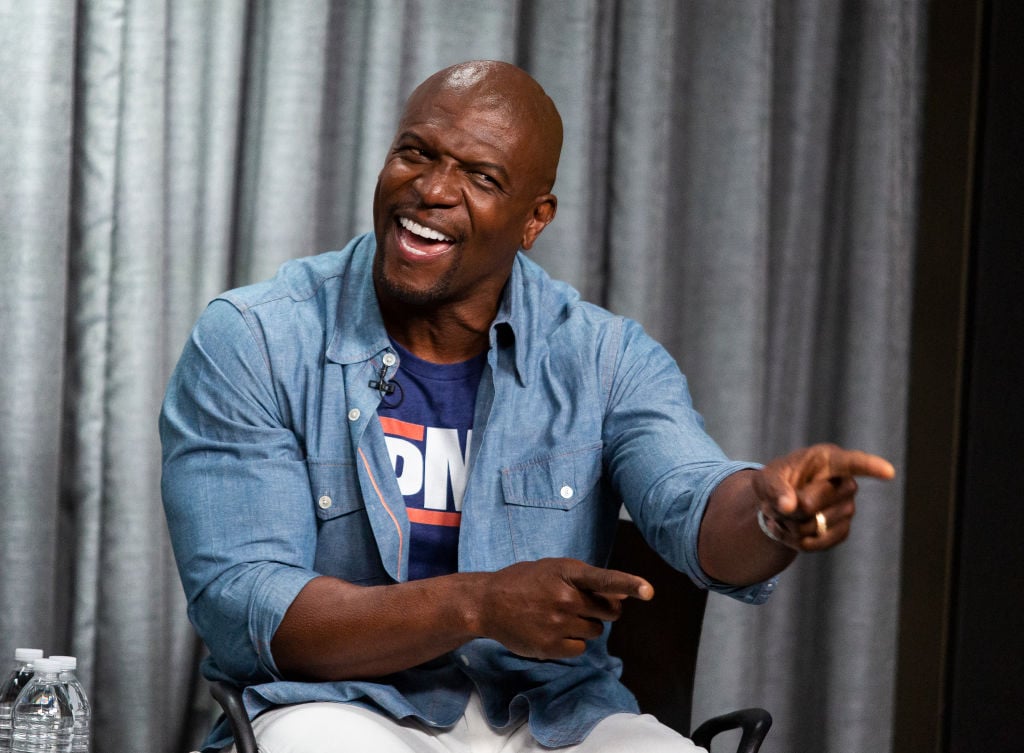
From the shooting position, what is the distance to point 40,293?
2.25 m

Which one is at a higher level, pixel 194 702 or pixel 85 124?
pixel 85 124

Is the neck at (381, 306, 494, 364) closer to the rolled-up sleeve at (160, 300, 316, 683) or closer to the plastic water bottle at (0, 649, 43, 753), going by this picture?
the rolled-up sleeve at (160, 300, 316, 683)

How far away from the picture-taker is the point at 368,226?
2.52m

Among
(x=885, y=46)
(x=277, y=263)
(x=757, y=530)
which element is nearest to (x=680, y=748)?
(x=757, y=530)

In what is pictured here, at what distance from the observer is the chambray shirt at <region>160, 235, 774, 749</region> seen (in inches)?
→ 65.6

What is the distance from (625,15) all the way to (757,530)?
1.53 meters

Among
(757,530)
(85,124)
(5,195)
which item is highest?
(85,124)

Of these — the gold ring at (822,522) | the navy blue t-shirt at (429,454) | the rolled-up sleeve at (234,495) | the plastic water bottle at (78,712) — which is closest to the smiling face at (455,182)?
the navy blue t-shirt at (429,454)

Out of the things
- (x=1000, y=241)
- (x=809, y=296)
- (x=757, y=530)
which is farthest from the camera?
(x=809, y=296)

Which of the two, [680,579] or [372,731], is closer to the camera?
[372,731]

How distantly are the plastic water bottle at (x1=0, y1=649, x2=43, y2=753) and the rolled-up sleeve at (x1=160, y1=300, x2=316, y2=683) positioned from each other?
701 mm

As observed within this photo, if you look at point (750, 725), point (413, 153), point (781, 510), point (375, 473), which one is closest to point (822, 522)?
point (781, 510)

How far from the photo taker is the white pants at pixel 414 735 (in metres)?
1.52

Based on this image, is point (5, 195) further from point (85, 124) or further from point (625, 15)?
point (625, 15)
